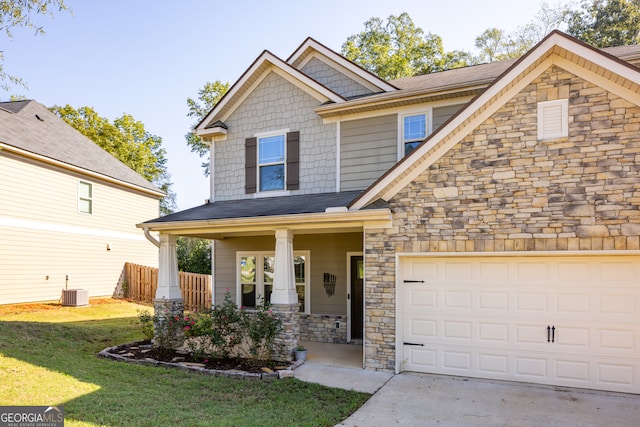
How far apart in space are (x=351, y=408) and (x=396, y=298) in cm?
221

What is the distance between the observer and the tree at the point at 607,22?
2233 centimetres

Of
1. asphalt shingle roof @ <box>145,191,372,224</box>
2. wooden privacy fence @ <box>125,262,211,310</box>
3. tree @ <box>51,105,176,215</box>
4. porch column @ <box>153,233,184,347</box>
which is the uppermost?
tree @ <box>51,105,176,215</box>

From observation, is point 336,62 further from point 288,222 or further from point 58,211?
point 58,211

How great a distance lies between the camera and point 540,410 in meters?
5.59

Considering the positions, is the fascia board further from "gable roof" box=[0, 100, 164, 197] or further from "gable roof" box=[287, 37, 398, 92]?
"gable roof" box=[0, 100, 164, 197]

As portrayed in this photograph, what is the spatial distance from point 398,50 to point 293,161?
16570mm

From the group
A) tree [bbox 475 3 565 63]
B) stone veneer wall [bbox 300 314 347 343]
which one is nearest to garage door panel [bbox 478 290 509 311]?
stone veneer wall [bbox 300 314 347 343]

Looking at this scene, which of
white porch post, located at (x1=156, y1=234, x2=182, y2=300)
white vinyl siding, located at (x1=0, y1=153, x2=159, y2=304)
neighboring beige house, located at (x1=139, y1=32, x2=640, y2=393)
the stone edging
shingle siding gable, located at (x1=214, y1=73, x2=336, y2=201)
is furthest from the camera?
white vinyl siding, located at (x1=0, y1=153, x2=159, y2=304)

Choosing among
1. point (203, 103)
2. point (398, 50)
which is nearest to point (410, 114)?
point (398, 50)

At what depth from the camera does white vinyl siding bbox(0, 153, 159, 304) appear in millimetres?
13414

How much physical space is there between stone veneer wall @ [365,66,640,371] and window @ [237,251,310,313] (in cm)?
380

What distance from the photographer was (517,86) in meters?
6.75

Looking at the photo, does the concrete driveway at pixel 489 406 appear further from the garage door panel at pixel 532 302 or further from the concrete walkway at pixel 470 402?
the garage door panel at pixel 532 302

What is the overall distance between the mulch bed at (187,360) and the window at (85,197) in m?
9.03
